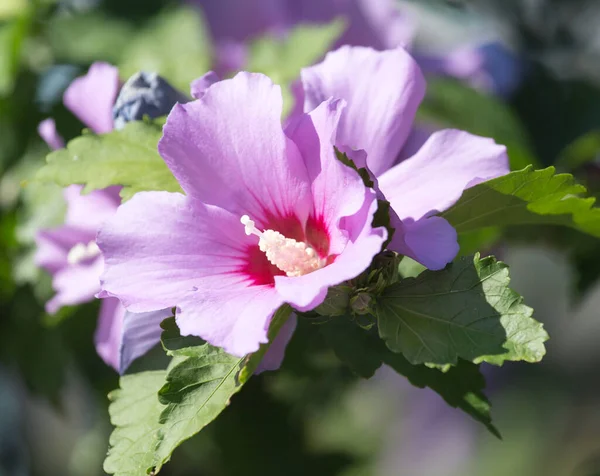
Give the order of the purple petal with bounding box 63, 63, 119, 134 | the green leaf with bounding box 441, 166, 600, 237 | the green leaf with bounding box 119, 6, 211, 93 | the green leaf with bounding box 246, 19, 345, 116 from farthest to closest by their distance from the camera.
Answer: the green leaf with bounding box 119, 6, 211, 93
the green leaf with bounding box 246, 19, 345, 116
the purple petal with bounding box 63, 63, 119, 134
the green leaf with bounding box 441, 166, 600, 237

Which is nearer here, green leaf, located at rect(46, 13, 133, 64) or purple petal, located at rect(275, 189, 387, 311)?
purple petal, located at rect(275, 189, 387, 311)

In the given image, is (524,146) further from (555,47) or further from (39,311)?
(39,311)

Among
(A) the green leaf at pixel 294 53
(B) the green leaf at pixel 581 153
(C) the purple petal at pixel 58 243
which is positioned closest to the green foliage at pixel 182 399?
(C) the purple petal at pixel 58 243

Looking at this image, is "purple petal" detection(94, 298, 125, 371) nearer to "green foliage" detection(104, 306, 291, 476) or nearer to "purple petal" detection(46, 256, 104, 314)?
"purple petal" detection(46, 256, 104, 314)

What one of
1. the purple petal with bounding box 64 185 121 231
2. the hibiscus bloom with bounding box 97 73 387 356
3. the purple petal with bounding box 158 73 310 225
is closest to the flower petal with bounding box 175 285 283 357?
the hibiscus bloom with bounding box 97 73 387 356

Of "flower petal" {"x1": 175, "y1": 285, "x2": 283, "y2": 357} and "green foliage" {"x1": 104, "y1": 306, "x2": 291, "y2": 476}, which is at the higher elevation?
"flower petal" {"x1": 175, "y1": 285, "x2": 283, "y2": 357}
